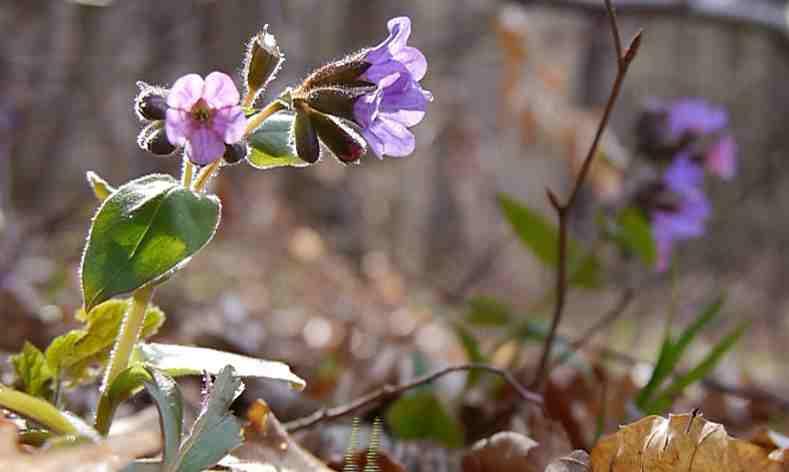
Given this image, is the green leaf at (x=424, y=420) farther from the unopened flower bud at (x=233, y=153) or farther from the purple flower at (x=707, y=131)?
the purple flower at (x=707, y=131)

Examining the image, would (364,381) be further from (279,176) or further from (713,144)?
(279,176)

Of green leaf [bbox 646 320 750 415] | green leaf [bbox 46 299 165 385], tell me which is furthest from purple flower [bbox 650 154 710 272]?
green leaf [bbox 46 299 165 385]

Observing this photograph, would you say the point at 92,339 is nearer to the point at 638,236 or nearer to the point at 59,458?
the point at 59,458

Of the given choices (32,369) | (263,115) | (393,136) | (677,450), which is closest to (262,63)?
(263,115)

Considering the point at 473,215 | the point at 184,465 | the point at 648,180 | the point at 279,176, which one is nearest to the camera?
the point at 184,465

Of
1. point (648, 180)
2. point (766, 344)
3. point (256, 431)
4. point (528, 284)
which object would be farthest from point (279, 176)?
point (256, 431)

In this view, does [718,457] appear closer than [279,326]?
Yes

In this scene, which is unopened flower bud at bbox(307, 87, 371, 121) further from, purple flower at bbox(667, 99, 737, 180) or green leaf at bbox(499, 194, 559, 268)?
purple flower at bbox(667, 99, 737, 180)
